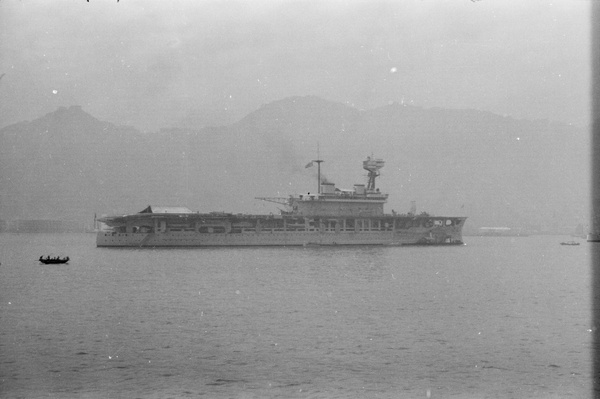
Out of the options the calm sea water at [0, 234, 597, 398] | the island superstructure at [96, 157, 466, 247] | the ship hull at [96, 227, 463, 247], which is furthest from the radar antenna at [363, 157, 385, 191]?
the calm sea water at [0, 234, 597, 398]

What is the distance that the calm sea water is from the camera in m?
15.1

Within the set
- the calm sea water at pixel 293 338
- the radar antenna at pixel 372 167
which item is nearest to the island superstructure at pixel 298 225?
the radar antenna at pixel 372 167

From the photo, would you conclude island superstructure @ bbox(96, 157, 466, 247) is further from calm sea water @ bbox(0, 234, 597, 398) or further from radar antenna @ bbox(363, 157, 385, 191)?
calm sea water @ bbox(0, 234, 597, 398)

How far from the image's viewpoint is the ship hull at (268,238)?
2734 inches

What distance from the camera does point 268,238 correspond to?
2849 inches

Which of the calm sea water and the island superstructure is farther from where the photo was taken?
the island superstructure

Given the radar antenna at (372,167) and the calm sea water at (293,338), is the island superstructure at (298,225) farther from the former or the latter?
the calm sea water at (293,338)

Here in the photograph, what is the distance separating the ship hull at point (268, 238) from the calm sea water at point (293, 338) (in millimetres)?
30778

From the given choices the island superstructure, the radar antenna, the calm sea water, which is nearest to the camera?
the calm sea water

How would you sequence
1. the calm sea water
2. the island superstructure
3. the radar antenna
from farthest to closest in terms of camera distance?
the radar antenna → the island superstructure → the calm sea water

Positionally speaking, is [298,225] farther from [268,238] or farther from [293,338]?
→ [293,338]

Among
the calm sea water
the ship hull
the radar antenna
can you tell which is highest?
the radar antenna

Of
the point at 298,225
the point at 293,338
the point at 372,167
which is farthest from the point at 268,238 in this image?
the point at 293,338

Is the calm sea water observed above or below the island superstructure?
below
